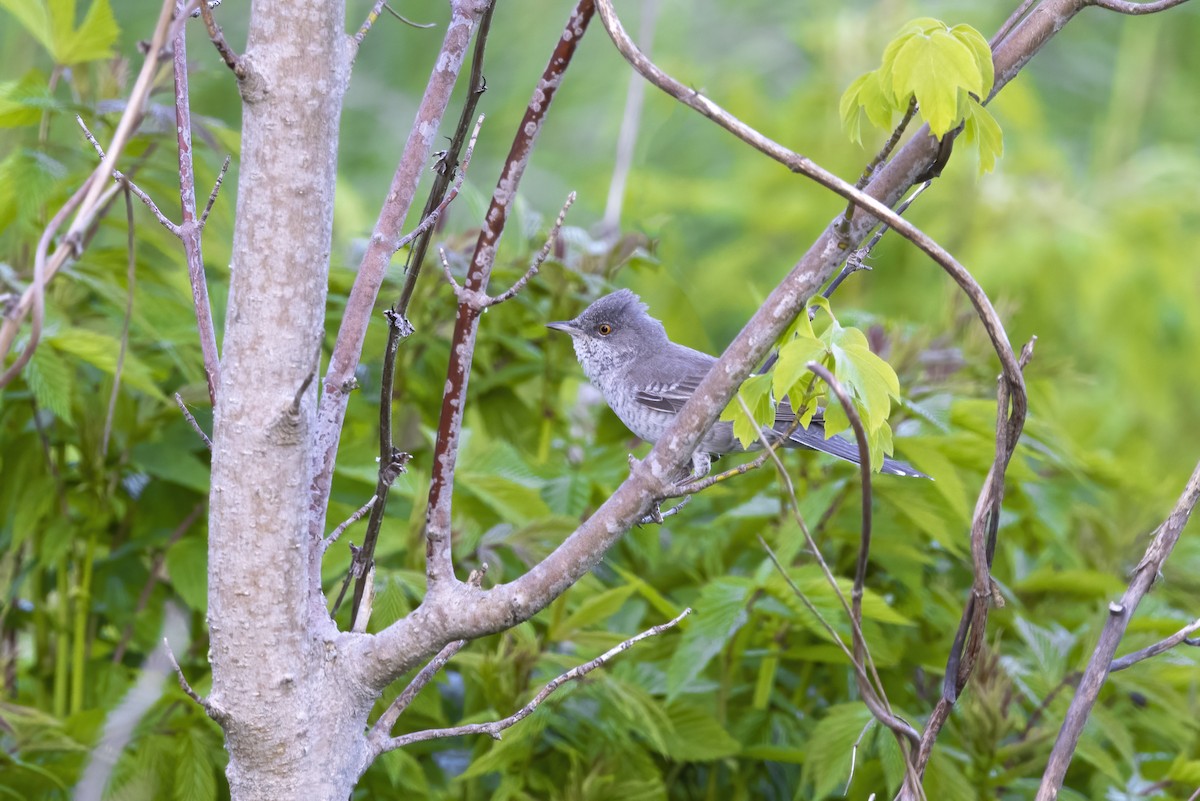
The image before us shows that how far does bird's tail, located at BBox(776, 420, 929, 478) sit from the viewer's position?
2238mm

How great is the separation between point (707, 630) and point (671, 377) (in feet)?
3.17

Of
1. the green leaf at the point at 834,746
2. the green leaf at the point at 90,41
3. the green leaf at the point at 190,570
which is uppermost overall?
the green leaf at the point at 90,41

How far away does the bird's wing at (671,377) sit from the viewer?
9.04ft

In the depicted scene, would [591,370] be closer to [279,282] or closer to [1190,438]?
[279,282]

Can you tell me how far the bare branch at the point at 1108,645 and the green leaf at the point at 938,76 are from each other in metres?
0.57

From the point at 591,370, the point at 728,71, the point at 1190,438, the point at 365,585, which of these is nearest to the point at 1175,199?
the point at 1190,438

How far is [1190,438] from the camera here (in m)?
6.09

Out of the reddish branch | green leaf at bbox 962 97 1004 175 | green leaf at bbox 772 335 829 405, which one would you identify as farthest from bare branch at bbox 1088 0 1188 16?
the reddish branch

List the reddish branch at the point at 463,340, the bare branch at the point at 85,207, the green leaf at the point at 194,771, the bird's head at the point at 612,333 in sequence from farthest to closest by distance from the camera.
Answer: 1. the bird's head at the point at 612,333
2. the green leaf at the point at 194,771
3. the reddish branch at the point at 463,340
4. the bare branch at the point at 85,207

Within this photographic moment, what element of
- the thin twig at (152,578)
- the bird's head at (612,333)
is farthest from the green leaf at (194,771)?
the bird's head at (612,333)

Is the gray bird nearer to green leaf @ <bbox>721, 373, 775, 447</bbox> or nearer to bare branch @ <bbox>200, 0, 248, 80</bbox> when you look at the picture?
green leaf @ <bbox>721, 373, 775, 447</bbox>

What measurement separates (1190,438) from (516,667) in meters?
5.18

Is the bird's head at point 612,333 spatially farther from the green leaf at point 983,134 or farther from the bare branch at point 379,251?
the green leaf at point 983,134

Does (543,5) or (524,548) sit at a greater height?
(543,5)
